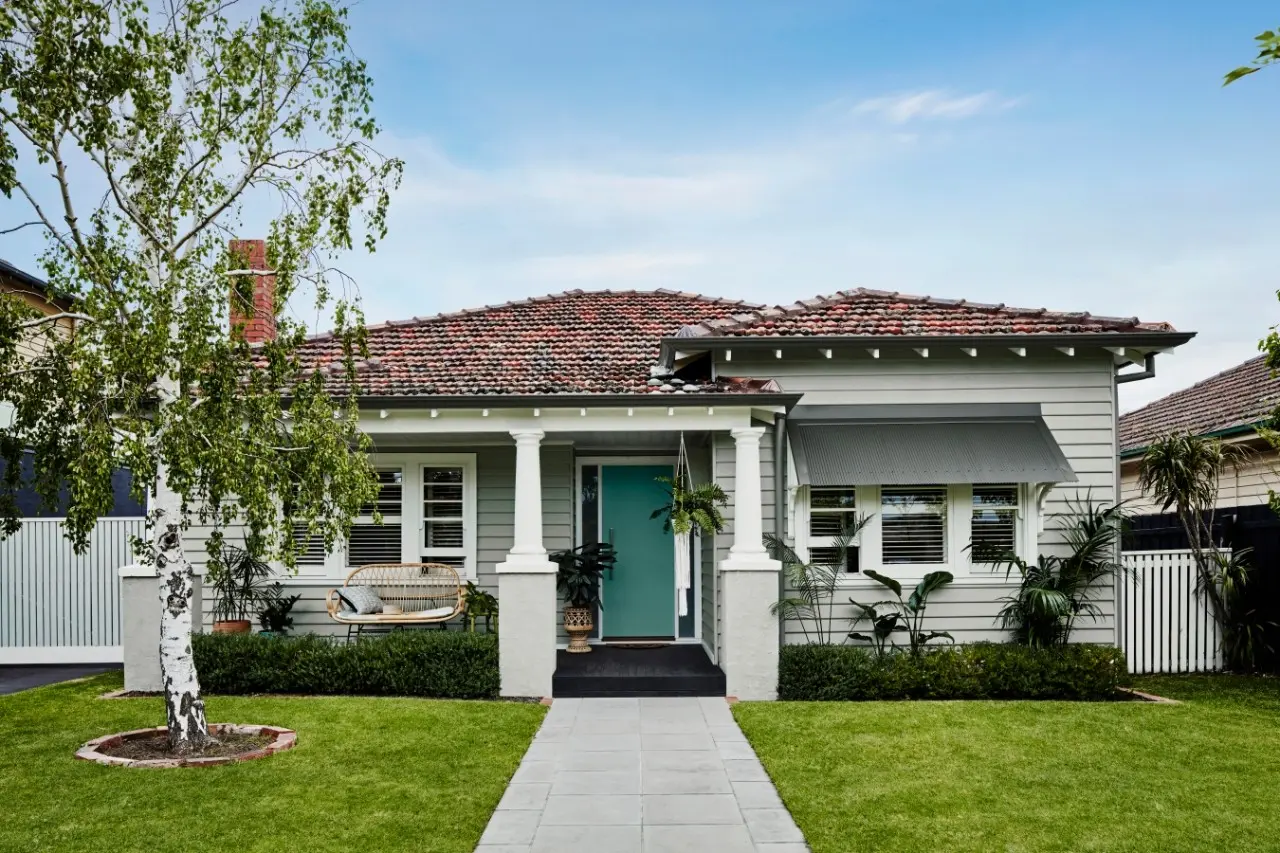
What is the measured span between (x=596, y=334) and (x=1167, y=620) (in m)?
8.43

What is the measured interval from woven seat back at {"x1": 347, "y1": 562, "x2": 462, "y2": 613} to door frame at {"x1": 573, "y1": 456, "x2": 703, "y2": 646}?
5.96 ft

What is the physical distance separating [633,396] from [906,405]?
3.52m

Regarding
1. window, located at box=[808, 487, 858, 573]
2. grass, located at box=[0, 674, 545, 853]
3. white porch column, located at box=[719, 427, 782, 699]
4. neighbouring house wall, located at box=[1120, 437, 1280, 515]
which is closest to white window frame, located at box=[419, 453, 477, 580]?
grass, located at box=[0, 674, 545, 853]

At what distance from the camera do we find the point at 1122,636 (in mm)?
12625

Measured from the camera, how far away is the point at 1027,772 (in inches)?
299

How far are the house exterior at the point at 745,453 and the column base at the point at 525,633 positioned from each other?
23 millimetres

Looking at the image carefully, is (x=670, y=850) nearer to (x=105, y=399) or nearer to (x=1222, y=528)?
(x=105, y=399)

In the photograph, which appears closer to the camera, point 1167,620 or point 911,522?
point 911,522

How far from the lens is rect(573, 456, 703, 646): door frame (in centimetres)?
1345

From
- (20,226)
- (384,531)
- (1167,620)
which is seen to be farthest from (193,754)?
(1167,620)

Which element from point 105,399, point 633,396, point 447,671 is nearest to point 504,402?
point 633,396

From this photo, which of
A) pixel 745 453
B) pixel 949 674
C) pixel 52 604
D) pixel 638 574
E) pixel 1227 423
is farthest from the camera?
pixel 1227 423

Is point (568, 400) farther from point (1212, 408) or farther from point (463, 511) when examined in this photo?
point (1212, 408)

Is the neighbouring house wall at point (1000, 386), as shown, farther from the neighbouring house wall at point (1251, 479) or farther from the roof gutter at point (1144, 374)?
the neighbouring house wall at point (1251, 479)
